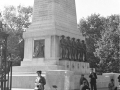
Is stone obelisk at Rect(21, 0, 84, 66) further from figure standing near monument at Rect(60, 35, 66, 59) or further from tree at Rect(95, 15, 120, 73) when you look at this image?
tree at Rect(95, 15, 120, 73)

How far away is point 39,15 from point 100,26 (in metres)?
23.9

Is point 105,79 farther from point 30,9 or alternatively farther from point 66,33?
point 30,9

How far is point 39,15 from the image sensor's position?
871 inches

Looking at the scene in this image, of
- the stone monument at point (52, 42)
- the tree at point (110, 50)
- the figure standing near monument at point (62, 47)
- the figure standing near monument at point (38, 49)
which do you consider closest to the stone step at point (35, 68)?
the stone monument at point (52, 42)

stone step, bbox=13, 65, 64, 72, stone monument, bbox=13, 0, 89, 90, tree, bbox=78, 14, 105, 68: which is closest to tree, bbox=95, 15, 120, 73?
tree, bbox=78, 14, 105, 68

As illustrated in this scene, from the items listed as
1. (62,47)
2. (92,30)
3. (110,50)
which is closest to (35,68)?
(62,47)

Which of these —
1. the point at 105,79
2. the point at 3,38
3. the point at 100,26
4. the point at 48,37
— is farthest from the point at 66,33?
the point at 100,26

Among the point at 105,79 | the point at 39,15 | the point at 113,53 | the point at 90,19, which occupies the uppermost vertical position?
the point at 90,19

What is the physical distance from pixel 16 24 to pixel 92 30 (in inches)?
585

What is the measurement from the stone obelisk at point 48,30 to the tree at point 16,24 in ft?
59.7

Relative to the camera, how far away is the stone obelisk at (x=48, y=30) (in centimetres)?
2019

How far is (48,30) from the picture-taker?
67.3 feet

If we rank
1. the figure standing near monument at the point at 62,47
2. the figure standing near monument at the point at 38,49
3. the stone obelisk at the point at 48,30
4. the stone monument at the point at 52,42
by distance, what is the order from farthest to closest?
the figure standing near monument at the point at 38,49
the figure standing near monument at the point at 62,47
the stone obelisk at the point at 48,30
the stone monument at the point at 52,42

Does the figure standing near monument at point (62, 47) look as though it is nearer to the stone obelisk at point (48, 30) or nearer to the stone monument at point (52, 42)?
the stone monument at point (52, 42)
